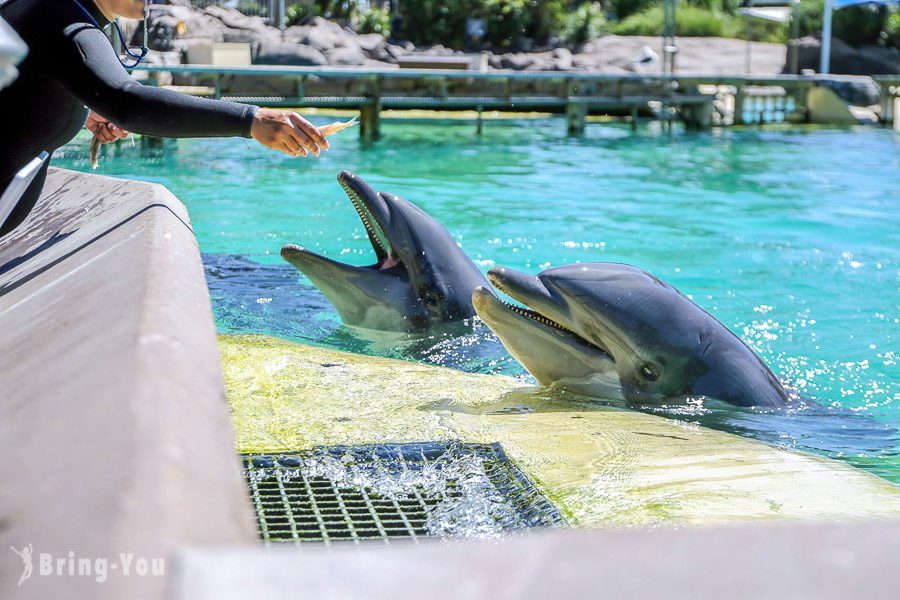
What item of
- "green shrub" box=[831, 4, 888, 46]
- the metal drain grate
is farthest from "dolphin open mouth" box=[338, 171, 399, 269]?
"green shrub" box=[831, 4, 888, 46]

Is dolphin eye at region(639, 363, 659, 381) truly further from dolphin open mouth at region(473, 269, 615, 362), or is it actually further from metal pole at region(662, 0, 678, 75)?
metal pole at region(662, 0, 678, 75)

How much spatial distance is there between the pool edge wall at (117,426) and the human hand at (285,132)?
47 centimetres

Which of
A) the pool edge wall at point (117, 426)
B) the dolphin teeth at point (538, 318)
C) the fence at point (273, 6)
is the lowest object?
the dolphin teeth at point (538, 318)

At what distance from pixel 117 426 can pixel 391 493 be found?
1.75 metres

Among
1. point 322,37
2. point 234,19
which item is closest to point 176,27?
point 322,37

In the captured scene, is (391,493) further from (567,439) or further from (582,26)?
(582,26)

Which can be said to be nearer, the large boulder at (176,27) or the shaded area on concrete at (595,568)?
the shaded area on concrete at (595,568)

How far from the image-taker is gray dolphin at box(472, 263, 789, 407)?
14.2 feet

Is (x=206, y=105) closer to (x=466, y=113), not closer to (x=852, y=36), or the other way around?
(x=466, y=113)

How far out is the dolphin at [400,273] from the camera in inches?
219

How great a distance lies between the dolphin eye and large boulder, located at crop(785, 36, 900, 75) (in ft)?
103

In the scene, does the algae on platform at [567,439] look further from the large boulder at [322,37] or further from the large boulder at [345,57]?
the large boulder at [322,37]

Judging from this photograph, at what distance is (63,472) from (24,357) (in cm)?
73

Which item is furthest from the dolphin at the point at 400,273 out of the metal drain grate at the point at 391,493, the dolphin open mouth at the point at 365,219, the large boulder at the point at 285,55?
the large boulder at the point at 285,55
